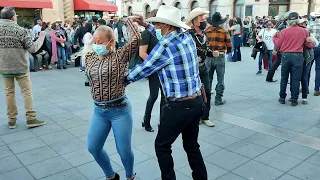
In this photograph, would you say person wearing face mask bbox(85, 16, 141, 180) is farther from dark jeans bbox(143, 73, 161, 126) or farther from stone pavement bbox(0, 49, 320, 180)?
dark jeans bbox(143, 73, 161, 126)

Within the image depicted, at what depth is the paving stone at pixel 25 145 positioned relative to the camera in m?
4.35

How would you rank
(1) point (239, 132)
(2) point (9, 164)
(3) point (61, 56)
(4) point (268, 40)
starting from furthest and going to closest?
(3) point (61, 56)
(4) point (268, 40)
(1) point (239, 132)
(2) point (9, 164)

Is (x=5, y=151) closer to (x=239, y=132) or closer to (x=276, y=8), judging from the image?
(x=239, y=132)

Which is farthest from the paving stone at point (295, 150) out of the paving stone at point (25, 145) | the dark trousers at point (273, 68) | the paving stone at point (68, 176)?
the dark trousers at point (273, 68)

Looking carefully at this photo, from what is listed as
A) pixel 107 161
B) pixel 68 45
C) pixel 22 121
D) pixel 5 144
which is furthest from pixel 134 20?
pixel 68 45

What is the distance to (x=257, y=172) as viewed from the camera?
362cm

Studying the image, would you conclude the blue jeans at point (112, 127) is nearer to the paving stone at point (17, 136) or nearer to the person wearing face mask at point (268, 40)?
the paving stone at point (17, 136)

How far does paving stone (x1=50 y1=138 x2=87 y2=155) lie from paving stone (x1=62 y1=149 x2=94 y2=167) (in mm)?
120

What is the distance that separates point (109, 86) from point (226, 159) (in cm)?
189

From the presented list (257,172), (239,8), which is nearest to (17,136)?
(257,172)

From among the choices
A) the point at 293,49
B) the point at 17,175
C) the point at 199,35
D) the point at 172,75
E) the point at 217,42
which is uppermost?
the point at 199,35

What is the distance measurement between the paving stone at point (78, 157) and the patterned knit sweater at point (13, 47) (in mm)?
1695

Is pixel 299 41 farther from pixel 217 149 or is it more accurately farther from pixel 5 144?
pixel 5 144

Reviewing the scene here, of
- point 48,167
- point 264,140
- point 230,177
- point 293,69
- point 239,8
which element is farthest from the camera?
point 239,8
